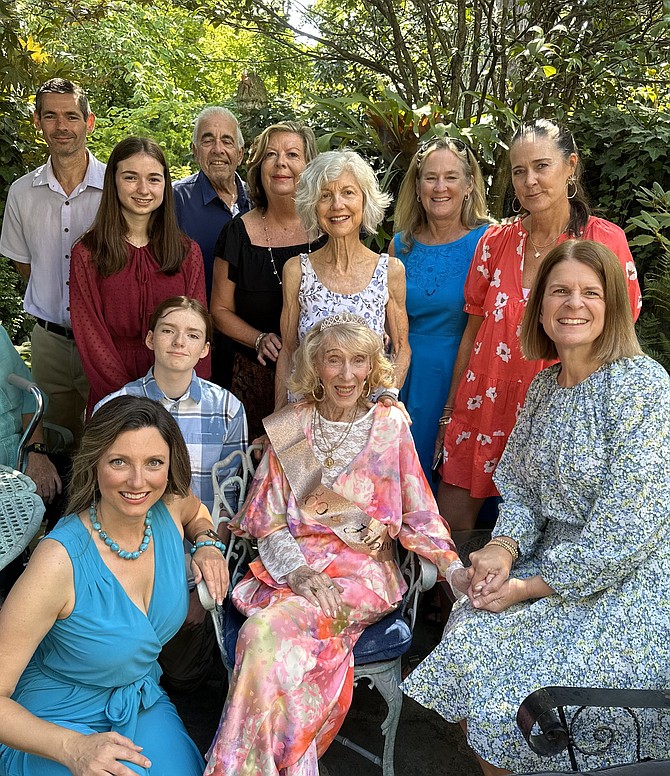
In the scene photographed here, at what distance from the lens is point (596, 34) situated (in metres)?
5.38

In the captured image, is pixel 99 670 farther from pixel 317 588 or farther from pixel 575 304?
pixel 575 304

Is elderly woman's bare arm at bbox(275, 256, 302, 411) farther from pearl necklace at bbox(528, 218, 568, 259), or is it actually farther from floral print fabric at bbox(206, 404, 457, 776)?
pearl necklace at bbox(528, 218, 568, 259)

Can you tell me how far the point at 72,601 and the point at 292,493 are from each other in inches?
36.0

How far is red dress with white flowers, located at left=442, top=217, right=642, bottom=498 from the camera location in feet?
9.77

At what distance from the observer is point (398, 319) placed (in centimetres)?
320

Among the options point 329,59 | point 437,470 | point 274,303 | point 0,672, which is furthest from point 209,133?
point 0,672

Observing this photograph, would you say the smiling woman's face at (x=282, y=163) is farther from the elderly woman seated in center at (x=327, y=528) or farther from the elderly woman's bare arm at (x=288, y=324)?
the elderly woman seated in center at (x=327, y=528)

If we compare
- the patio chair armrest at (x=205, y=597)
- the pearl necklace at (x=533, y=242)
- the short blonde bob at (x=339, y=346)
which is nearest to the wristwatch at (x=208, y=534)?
the patio chair armrest at (x=205, y=597)

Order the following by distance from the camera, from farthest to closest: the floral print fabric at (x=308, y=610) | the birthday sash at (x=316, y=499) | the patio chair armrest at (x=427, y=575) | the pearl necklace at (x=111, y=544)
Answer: the birthday sash at (x=316, y=499) → the patio chair armrest at (x=427, y=575) → the floral print fabric at (x=308, y=610) → the pearl necklace at (x=111, y=544)

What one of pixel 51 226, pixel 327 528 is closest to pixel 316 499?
pixel 327 528

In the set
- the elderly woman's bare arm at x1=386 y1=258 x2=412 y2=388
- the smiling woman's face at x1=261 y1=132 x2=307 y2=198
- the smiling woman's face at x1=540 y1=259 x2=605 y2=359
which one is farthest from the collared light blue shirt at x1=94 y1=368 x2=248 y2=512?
the smiling woman's face at x1=540 y1=259 x2=605 y2=359

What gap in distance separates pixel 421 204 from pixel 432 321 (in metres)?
0.51

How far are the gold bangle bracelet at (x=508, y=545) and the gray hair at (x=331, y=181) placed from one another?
1.33 meters

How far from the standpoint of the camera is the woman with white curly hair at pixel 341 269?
9.91 feet
